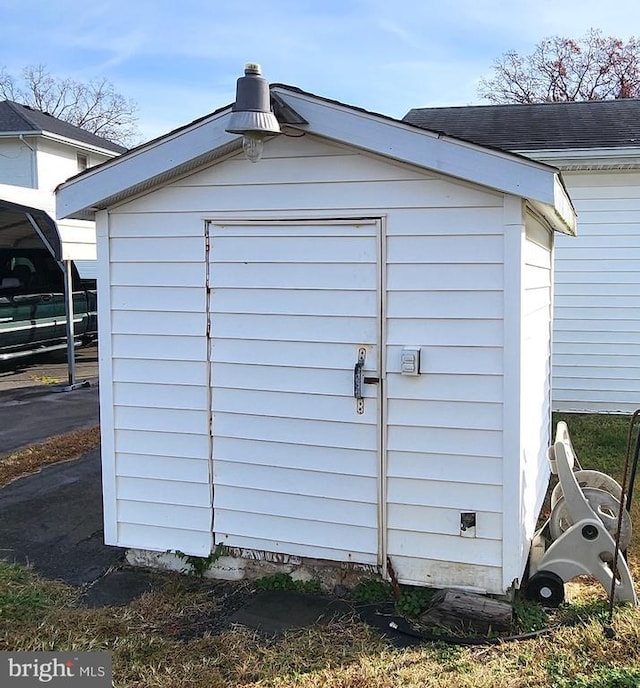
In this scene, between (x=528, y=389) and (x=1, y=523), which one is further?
(x=1, y=523)

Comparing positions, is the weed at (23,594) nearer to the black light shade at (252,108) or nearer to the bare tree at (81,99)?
the black light shade at (252,108)

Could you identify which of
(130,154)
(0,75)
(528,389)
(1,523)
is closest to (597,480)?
(528,389)

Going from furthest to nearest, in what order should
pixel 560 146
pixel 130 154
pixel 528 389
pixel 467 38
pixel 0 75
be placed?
1. pixel 0 75
2. pixel 467 38
3. pixel 560 146
4. pixel 528 389
5. pixel 130 154

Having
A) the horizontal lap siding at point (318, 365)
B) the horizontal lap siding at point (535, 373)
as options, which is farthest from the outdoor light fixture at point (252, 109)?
the horizontal lap siding at point (535, 373)

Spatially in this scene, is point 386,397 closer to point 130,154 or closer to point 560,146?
point 130,154

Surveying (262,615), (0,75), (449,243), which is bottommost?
(262,615)

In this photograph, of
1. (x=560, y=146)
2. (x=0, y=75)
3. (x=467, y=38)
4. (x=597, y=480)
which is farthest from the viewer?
(x=0, y=75)

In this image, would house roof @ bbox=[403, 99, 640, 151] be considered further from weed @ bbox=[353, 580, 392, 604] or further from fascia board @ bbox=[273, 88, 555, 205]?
weed @ bbox=[353, 580, 392, 604]

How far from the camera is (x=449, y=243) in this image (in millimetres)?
3484

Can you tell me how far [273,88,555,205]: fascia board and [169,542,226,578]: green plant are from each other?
229cm

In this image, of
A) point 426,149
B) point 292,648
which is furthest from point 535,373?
point 292,648

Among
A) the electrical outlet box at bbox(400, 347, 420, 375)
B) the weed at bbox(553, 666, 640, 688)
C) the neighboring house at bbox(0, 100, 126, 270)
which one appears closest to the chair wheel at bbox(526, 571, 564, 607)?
the weed at bbox(553, 666, 640, 688)

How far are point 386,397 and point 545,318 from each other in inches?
81.9

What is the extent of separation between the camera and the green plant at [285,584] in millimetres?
3811
